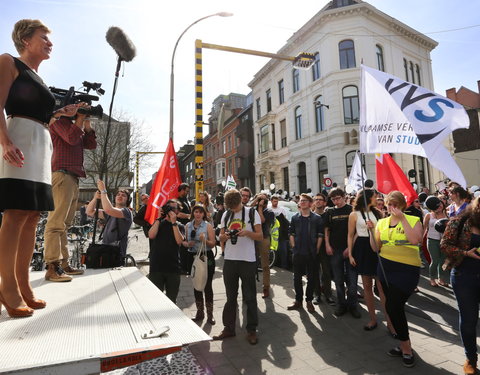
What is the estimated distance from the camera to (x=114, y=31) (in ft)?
13.2

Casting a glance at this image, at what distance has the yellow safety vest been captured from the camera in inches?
138

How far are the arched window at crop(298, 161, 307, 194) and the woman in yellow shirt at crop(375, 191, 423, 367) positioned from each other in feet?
71.2

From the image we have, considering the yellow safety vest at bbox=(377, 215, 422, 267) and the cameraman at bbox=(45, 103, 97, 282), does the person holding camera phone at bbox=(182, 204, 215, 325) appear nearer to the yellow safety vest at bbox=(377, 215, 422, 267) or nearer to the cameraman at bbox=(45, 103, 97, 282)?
the cameraman at bbox=(45, 103, 97, 282)

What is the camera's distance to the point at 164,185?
526 centimetres

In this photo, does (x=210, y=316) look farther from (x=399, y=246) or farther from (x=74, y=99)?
(x=74, y=99)

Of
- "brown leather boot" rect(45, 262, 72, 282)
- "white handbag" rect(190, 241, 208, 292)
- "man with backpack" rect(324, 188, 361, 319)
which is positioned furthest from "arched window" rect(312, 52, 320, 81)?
"brown leather boot" rect(45, 262, 72, 282)

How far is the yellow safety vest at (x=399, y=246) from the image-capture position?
11.5 ft

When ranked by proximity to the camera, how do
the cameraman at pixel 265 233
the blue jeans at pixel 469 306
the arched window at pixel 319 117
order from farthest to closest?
the arched window at pixel 319 117 < the cameraman at pixel 265 233 < the blue jeans at pixel 469 306

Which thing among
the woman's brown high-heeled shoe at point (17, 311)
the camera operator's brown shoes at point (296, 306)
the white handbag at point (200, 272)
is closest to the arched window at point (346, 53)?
the camera operator's brown shoes at point (296, 306)

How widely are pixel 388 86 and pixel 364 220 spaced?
2.12 m

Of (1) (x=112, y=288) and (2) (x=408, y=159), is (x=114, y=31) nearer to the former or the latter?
(1) (x=112, y=288)

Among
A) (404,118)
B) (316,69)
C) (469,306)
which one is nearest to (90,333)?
(469,306)

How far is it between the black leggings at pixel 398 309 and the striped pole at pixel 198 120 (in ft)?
17.8

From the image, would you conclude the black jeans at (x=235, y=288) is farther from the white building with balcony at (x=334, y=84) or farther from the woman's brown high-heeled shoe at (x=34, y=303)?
the white building with balcony at (x=334, y=84)
